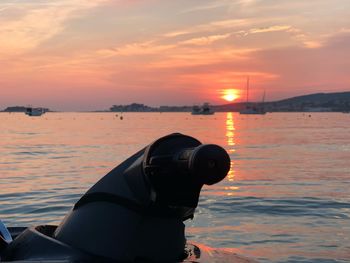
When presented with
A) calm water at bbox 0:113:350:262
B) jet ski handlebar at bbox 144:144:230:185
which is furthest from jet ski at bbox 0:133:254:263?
calm water at bbox 0:113:350:262

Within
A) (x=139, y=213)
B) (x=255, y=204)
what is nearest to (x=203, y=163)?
(x=139, y=213)

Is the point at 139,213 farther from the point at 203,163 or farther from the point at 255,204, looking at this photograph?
the point at 255,204

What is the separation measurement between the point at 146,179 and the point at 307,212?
10.9m

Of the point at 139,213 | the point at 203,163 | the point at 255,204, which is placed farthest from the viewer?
the point at 255,204

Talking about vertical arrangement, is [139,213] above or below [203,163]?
below

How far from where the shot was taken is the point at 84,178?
72.1 feet

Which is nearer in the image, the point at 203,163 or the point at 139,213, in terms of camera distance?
the point at 203,163

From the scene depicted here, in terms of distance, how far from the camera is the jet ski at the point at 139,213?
3.06 metres

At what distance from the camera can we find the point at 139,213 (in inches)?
127

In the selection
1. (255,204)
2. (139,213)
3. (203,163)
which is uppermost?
(203,163)

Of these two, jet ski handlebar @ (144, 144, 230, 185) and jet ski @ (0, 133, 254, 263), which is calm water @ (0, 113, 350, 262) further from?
jet ski handlebar @ (144, 144, 230, 185)

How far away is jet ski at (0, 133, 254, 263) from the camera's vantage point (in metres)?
3.06

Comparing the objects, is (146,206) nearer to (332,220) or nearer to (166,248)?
(166,248)

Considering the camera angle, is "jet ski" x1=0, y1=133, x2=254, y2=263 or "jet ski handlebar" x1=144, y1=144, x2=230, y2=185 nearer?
"jet ski handlebar" x1=144, y1=144, x2=230, y2=185
